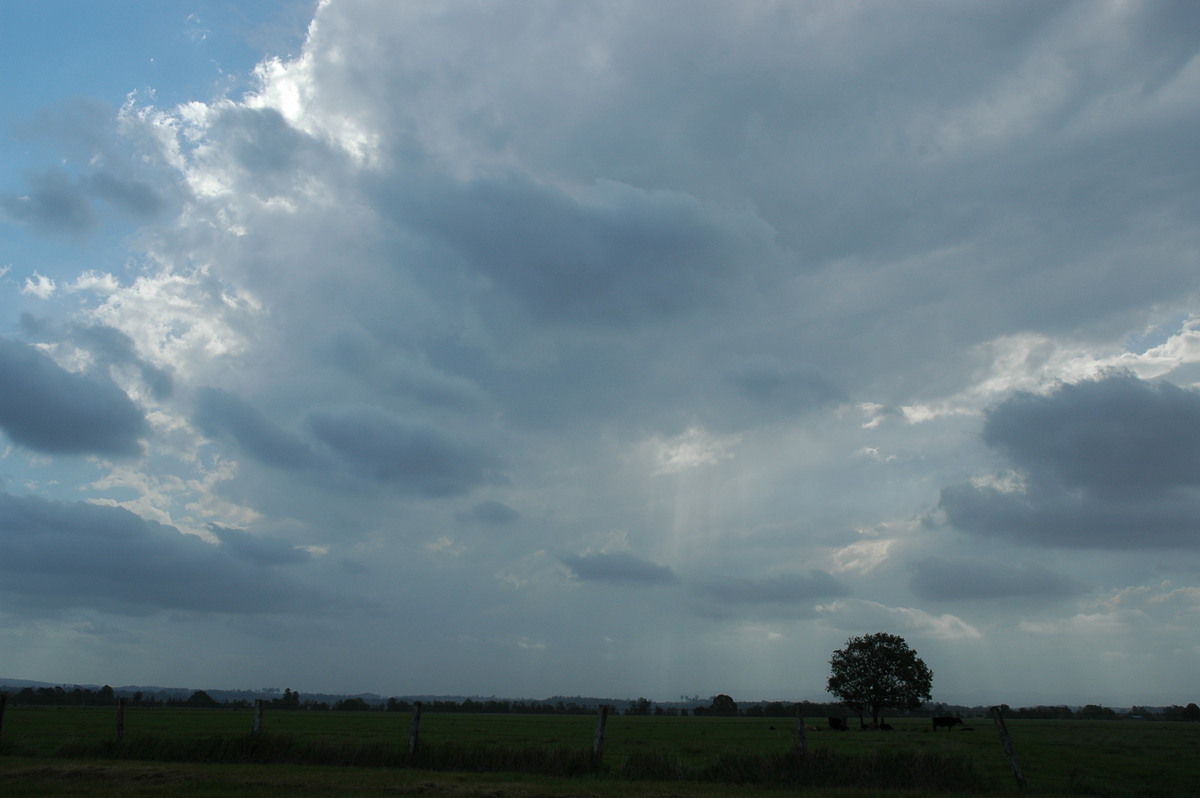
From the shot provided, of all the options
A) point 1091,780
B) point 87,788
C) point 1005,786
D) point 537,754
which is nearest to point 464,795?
point 537,754

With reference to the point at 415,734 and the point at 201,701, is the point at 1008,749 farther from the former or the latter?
the point at 201,701

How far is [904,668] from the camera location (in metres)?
70.6

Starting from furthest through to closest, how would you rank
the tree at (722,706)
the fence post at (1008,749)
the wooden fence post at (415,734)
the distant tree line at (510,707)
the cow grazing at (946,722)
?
the tree at (722,706) → the distant tree line at (510,707) → the cow grazing at (946,722) → the wooden fence post at (415,734) → the fence post at (1008,749)

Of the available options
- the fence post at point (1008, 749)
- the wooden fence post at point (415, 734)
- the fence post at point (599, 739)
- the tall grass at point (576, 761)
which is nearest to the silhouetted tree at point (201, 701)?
the tall grass at point (576, 761)

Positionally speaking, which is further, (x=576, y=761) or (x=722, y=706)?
(x=722, y=706)

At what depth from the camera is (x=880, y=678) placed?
7038cm

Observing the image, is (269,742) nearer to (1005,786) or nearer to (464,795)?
(464,795)

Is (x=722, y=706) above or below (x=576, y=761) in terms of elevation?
below

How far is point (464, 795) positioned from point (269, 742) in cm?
1067

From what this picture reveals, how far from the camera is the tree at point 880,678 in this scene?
6975 cm

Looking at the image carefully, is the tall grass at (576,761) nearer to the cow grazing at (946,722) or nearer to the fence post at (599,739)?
the fence post at (599,739)

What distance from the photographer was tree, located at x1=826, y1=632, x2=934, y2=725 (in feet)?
229

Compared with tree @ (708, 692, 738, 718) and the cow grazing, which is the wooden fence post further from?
tree @ (708, 692, 738, 718)

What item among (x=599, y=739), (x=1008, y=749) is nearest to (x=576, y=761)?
(x=599, y=739)
